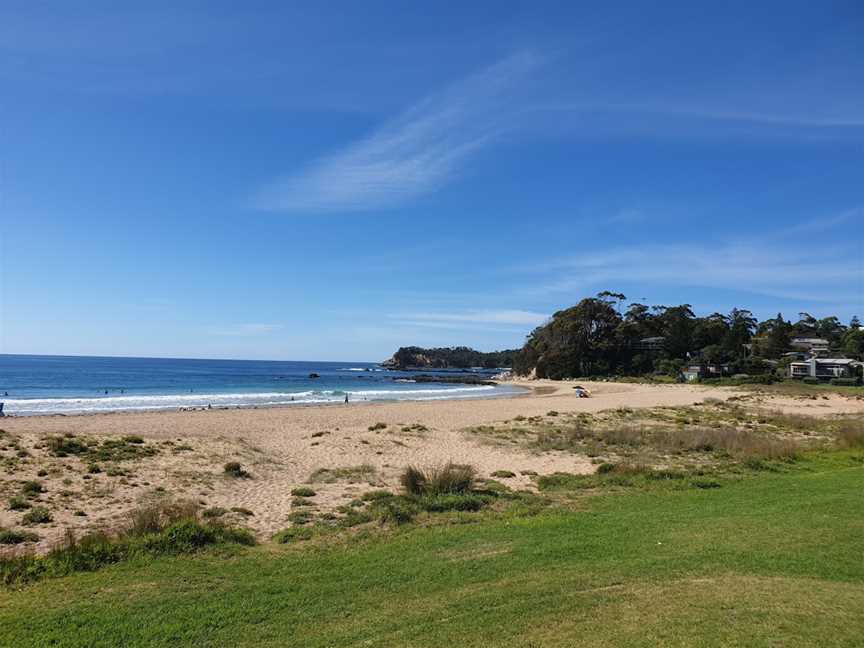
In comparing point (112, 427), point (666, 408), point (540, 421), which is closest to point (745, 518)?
point (540, 421)

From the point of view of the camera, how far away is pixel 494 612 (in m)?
5.49

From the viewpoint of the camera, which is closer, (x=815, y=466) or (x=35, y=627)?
(x=35, y=627)

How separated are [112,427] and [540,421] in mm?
22032

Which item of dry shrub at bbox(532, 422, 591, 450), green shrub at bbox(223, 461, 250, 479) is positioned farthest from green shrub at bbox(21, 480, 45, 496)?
dry shrub at bbox(532, 422, 591, 450)

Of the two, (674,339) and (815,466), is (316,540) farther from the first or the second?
(674,339)

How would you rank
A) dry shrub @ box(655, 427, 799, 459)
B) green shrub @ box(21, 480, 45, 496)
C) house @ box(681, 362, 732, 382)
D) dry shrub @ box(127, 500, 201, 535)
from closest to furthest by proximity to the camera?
dry shrub @ box(127, 500, 201, 535)
green shrub @ box(21, 480, 45, 496)
dry shrub @ box(655, 427, 799, 459)
house @ box(681, 362, 732, 382)

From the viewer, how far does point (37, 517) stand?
1112 cm

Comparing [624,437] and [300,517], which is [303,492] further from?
[624,437]

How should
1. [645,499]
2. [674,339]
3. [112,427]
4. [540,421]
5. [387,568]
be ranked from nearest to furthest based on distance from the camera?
[387,568] < [645,499] < [112,427] < [540,421] < [674,339]

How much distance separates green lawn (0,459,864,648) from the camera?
16.4 feet

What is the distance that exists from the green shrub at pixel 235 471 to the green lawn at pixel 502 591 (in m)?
8.20

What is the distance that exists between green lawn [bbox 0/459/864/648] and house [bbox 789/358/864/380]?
80220 mm

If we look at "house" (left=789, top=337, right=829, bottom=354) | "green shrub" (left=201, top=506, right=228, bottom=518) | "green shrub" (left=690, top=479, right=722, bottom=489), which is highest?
"house" (left=789, top=337, right=829, bottom=354)

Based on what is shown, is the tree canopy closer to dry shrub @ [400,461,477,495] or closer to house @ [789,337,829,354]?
house @ [789,337,829,354]
